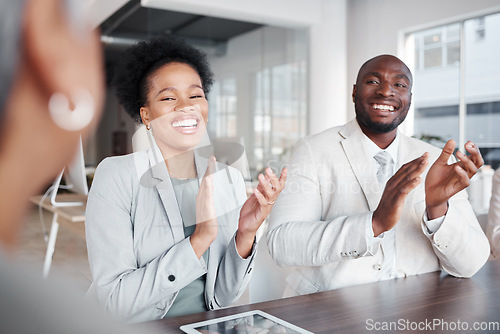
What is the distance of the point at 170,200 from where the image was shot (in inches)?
36.0

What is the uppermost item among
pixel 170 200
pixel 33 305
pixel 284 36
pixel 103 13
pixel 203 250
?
pixel 284 36

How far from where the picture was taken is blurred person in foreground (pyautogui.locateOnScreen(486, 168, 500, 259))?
5.32 feet

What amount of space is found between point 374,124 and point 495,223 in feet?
2.51

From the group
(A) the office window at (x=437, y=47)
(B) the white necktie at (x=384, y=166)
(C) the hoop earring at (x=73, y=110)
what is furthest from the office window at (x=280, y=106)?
(C) the hoop earring at (x=73, y=110)

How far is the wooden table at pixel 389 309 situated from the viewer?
0.83m

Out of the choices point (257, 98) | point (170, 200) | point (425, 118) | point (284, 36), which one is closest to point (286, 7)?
point (284, 36)

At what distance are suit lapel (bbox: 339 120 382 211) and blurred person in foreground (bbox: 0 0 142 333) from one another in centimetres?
112

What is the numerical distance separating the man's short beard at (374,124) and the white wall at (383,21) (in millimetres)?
46

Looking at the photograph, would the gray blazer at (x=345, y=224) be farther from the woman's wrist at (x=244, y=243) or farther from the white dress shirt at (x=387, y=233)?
the woman's wrist at (x=244, y=243)

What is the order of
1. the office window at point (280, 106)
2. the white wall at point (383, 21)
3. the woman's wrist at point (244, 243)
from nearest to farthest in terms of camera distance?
the woman's wrist at point (244, 243) < the white wall at point (383, 21) < the office window at point (280, 106)

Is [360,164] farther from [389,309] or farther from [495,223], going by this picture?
[495,223]

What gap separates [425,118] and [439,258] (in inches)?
17.3

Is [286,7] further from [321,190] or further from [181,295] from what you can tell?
[181,295]

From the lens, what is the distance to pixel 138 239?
35.0 inches
